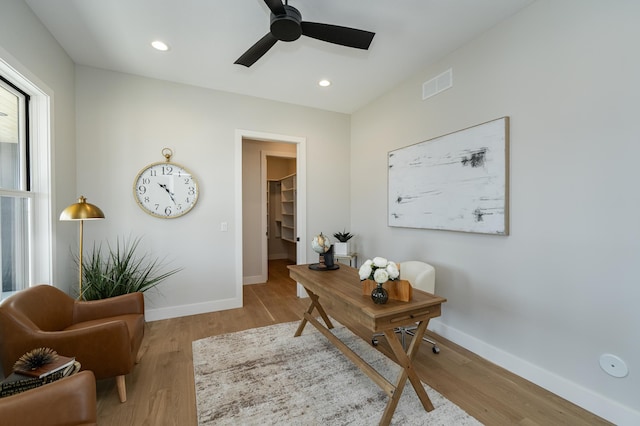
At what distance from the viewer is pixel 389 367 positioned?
2.24 metres

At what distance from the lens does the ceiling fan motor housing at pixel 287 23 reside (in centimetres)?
173

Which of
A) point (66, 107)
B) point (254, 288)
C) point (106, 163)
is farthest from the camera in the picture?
point (254, 288)

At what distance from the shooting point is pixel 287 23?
1754 mm

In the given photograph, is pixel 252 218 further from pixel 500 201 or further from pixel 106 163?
pixel 500 201

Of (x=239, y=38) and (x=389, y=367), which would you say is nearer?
(x=389, y=367)

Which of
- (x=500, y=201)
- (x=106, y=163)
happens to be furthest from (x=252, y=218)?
(x=500, y=201)

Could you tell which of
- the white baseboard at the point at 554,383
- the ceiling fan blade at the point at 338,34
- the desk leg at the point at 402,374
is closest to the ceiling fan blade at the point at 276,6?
the ceiling fan blade at the point at 338,34

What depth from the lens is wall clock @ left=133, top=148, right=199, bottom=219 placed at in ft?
10.5

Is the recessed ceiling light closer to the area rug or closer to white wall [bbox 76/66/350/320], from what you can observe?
white wall [bbox 76/66/350/320]

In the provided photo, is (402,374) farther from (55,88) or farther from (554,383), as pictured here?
(55,88)

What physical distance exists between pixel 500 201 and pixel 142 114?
→ 3.96m

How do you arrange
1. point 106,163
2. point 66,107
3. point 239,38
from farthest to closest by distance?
point 106,163 → point 66,107 → point 239,38

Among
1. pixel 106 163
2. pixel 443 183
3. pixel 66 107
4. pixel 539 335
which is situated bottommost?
pixel 539 335

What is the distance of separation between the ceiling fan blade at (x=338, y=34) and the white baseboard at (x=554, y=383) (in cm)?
279
